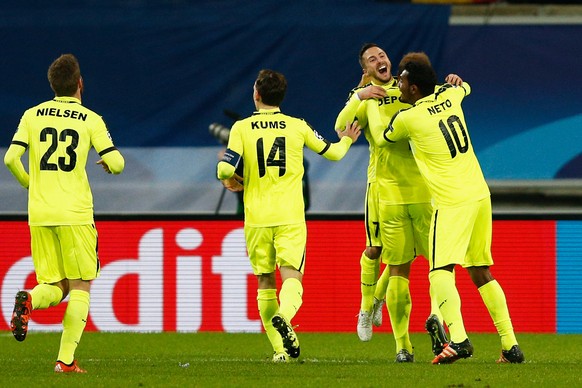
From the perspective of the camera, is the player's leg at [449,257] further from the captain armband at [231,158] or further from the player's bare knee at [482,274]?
the captain armband at [231,158]

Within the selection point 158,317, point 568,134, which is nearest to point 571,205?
point 568,134

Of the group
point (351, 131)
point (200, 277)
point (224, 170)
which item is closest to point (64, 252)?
point (224, 170)

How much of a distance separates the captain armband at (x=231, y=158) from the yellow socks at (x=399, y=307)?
4.92 ft

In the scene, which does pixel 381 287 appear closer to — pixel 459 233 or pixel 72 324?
pixel 459 233

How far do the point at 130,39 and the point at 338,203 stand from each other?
265cm

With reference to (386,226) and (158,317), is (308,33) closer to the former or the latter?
(158,317)

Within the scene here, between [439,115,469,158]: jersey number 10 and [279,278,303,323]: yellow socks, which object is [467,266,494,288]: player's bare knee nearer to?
[439,115,469,158]: jersey number 10

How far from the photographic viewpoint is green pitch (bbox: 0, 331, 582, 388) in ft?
26.8

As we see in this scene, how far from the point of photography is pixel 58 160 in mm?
8570

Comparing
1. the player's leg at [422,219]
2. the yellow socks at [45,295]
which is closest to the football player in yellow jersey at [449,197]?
the player's leg at [422,219]

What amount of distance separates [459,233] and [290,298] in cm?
116

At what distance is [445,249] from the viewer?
8773mm

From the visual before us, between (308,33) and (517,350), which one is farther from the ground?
(308,33)

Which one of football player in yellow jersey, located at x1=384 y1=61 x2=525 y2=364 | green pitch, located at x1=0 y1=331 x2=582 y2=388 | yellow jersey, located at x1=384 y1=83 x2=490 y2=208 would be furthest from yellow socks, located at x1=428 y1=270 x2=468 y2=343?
yellow jersey, located at x1=384 y1=83 x2=490 y2=208
